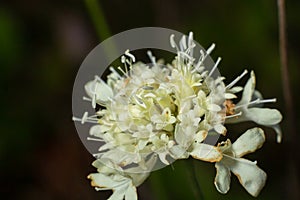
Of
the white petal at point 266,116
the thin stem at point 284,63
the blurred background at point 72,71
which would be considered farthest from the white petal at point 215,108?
the blurred background at point 72,71

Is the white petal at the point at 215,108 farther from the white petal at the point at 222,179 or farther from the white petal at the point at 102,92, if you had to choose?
the white petal at the point at 102,92

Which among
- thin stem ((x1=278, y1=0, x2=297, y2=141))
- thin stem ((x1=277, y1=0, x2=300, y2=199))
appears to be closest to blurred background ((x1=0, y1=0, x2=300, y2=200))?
thin stem ((x1=277, y1=0, x2=300, y2=199))

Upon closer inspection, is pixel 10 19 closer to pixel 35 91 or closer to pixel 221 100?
pixel 35 91

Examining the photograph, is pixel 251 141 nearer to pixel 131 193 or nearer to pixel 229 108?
pixel 229 108

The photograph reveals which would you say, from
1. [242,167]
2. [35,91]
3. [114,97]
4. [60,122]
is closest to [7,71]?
[35,91]

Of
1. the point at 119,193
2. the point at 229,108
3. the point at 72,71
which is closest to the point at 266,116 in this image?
the point at 229,108
